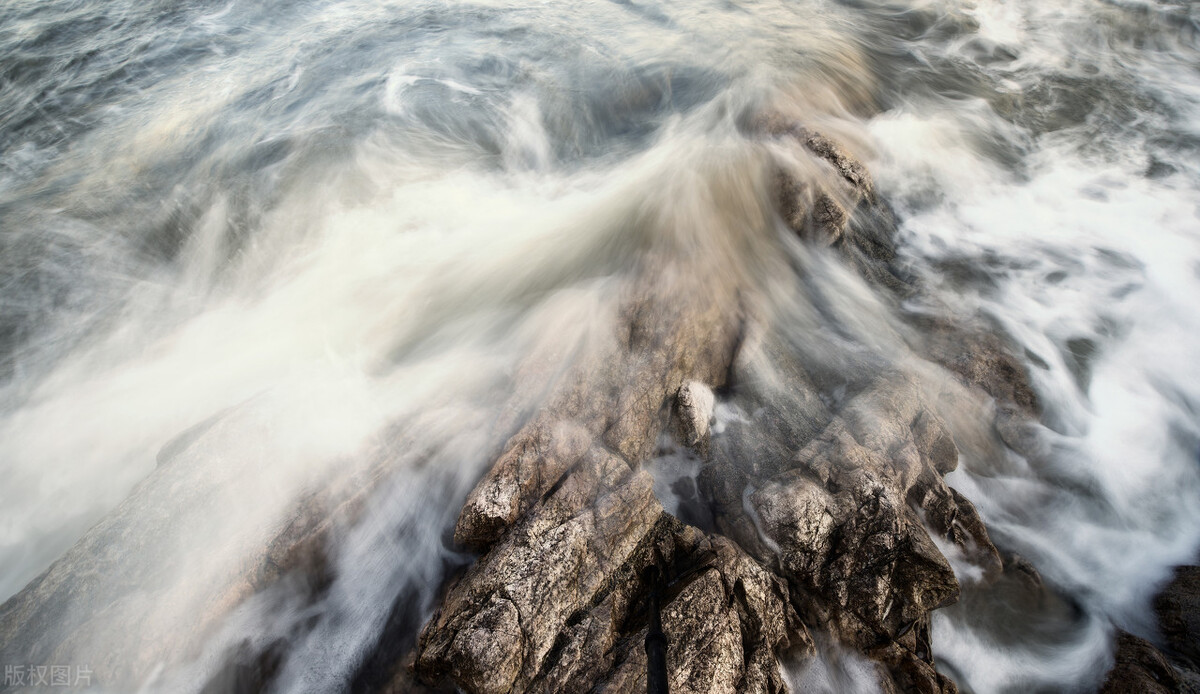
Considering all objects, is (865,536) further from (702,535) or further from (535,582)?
(535,582)

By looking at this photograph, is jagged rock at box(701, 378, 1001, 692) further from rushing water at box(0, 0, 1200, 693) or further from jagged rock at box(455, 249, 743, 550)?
jagged rock at box(455, 249, 743, 550)

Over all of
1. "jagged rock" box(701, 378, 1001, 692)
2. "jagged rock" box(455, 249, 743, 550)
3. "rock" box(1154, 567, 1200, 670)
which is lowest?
"rock" box(1154, 567, 1200, 670)

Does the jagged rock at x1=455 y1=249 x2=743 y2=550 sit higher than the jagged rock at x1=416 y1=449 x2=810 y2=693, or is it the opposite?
the jagged rock at x1=455 y1=249 x2=743 y2=550

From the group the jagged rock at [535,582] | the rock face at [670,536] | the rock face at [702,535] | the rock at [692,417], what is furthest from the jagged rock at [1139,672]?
the jagged rock at [535,582]

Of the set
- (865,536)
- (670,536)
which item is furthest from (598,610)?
(865,536)

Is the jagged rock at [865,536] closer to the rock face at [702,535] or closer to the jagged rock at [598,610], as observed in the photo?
the rock face at [702,535]

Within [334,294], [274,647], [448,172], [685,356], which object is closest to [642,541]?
[685,356]

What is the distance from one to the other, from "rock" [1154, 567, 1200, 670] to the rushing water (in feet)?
0.55

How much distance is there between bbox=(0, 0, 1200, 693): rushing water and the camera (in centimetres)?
465

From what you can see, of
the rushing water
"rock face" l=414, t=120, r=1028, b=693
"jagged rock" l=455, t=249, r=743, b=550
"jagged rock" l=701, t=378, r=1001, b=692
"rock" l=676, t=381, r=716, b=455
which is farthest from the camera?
"rock" l=676, t=381, r=716, b=455

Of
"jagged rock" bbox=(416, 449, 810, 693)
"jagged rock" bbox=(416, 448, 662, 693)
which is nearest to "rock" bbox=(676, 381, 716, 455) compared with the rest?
"jagged rock" bbox=(416, 448, 662, 693)

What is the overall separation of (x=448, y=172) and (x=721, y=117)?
14.4ft

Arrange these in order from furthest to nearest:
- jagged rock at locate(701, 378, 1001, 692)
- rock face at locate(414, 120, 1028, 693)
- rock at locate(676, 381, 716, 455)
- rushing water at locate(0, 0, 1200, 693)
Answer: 1. rock at locate(676, 381, 716, 455)
2. rushing water at locate(0, 0, 1200, 693)
3. jagged rock at locate(701, 378, 1001, 692)
4. rock face at locate(414, 120, 1028, 693)

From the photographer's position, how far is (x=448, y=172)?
8.72m
